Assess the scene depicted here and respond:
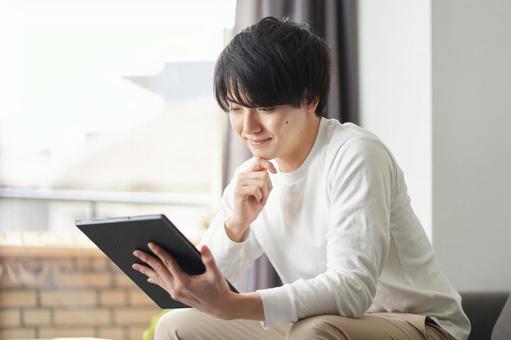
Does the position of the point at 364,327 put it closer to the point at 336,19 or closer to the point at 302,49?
the point at 302,49

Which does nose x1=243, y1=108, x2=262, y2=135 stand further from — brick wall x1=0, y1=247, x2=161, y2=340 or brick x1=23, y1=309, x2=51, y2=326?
brick x1=23, y1=309, x2=51, y2=326

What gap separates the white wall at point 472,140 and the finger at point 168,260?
3.68ft

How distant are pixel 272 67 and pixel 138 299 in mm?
1684

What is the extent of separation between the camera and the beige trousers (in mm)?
1552

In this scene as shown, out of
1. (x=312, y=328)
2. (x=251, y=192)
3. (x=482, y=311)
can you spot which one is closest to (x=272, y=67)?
(x=251, y=192)

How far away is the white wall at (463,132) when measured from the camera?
7.98ft

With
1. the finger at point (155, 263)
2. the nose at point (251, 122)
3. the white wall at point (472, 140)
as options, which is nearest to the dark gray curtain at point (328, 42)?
the white wall at point (472, 140)

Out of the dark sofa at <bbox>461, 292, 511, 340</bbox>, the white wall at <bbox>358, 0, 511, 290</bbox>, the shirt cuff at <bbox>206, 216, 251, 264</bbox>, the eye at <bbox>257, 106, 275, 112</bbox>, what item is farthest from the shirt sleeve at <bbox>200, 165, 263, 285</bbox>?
the white wall at <bbox>358, 0, 511, 290</bbox>

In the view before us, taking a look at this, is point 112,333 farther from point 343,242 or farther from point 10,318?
point 343,242

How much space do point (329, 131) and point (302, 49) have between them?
21cm

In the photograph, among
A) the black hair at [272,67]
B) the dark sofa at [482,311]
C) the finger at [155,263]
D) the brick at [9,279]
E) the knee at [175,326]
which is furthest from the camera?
the brick at [9,279]

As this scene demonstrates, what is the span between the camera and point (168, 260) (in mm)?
1551

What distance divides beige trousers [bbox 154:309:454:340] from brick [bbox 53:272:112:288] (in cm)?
130

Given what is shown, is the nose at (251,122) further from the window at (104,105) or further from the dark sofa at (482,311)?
the window at (104,105)
